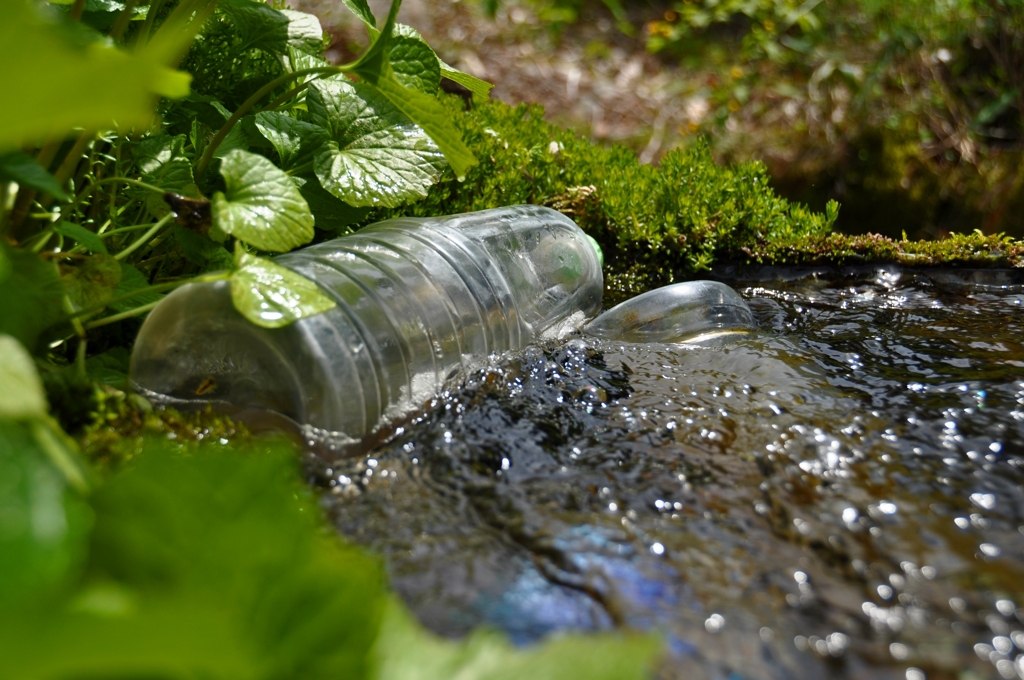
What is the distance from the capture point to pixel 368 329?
1.61 metres

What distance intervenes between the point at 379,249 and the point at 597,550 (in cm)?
100

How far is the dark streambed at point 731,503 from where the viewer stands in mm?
1040

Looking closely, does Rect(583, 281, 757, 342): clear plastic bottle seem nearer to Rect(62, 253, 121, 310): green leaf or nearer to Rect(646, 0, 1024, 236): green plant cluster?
Rect(62, 253, 121, 310): green leaf

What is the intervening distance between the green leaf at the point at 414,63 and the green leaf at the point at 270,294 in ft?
2.19

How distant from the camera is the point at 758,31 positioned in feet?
21.1

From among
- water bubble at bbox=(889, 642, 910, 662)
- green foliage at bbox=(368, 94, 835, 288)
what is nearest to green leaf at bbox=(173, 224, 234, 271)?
green foliage at bbox=(368, 94, 835, 288)

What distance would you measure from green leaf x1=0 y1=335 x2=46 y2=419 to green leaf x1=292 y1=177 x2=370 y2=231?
1.11 metres

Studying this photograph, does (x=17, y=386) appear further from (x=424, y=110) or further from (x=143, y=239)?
(x=424, y=110)

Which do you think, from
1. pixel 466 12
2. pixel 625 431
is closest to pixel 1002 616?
pixel 625 431

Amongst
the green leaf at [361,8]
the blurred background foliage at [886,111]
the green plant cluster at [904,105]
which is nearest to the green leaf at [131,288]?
the green leaf at [361,8]

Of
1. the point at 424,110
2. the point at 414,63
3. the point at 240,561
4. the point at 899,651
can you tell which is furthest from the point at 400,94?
the point at 899,651

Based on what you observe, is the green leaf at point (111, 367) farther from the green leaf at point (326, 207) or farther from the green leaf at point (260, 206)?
the green leaf at point (326, 207)

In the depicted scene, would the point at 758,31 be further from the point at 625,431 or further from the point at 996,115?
the point at 625,431

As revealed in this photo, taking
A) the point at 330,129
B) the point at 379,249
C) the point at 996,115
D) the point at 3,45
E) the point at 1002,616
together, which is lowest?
the point at 996,115
